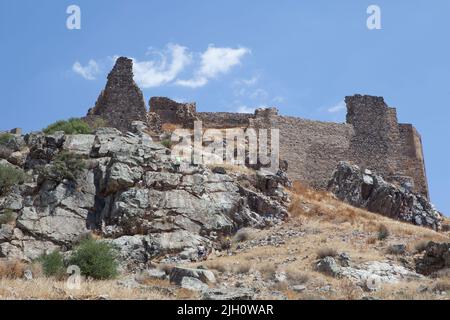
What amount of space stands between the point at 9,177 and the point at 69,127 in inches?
212

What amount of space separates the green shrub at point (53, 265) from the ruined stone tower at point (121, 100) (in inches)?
602

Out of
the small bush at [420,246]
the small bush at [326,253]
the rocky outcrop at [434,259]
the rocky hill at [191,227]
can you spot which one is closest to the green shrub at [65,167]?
the rocky hill at [191,227]

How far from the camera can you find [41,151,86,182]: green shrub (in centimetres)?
2469

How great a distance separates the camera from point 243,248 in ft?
74.0

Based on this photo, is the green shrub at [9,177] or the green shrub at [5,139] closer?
the green shrub at [9,177]

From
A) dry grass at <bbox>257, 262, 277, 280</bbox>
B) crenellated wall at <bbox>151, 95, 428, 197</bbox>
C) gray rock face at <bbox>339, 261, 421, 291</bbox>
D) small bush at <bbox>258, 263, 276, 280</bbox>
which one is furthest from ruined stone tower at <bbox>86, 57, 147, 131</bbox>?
gray rock face at <bbox>339, 261, 421, 291</bbox>

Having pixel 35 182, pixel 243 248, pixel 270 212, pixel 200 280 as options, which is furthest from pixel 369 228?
pixel 35 182

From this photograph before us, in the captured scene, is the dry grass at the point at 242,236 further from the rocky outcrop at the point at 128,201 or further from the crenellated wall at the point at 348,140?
the crenellated wall at the point at 348,140

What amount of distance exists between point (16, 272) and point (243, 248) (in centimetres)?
810

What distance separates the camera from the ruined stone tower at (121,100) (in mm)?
33312

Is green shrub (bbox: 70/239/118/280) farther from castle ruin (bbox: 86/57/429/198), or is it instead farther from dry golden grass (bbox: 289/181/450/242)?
castle ruin (bbox: 86/57/429/198)

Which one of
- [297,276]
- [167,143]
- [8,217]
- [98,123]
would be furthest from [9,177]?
[297,276]
